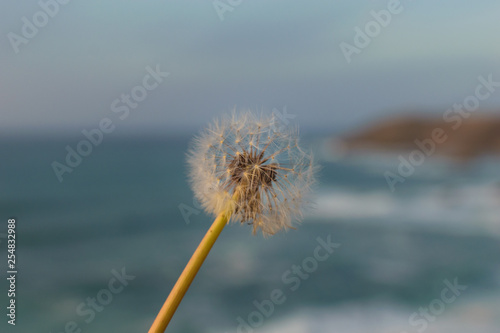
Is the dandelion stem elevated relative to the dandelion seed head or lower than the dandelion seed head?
lower

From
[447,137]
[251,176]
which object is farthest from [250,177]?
[447,137]

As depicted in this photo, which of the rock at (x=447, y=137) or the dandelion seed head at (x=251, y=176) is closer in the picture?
the dandelion seed head at (x=251, y=176)

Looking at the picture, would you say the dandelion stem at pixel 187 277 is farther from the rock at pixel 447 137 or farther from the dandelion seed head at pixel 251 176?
the rock at pixel 447 137

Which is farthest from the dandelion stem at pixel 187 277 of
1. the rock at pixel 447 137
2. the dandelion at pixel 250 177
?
the rock at pixel 447 137

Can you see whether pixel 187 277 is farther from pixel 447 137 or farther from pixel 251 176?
pixel 447 137

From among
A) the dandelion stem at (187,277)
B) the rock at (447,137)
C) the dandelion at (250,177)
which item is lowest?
the dandelion stem at (187,277)

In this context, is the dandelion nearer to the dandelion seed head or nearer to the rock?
the dandelion seed head

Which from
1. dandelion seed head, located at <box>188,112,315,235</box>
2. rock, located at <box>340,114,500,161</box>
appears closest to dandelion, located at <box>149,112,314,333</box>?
dandelion seed head, located at <box>188,112,315,235</box>

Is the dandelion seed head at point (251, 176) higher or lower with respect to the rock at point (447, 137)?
lower

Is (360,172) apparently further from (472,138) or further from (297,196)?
(297,196)

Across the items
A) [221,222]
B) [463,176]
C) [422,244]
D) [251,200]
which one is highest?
[463,176]

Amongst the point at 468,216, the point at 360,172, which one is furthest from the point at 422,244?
the point at 360,172
